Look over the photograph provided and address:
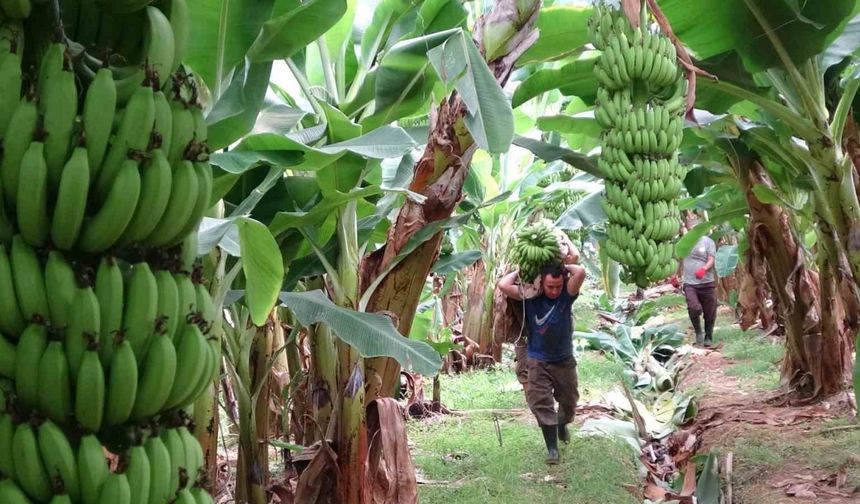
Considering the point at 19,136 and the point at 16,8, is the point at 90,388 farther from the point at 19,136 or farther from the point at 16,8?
the point at 16,8

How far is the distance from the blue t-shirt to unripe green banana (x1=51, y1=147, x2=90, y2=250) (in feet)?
12.9

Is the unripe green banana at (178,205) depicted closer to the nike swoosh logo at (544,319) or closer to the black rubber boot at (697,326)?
the nike swoosh logo at (544,319)

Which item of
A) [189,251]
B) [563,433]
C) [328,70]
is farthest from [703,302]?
[189,251]

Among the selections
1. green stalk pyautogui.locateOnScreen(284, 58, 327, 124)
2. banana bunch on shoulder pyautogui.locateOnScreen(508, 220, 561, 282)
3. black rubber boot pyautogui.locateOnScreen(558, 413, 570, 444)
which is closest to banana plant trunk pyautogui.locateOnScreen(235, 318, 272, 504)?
green stalk pyautogui.locateOnScreen(284, 58, 327, 124)

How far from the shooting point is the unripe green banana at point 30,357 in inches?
40.7

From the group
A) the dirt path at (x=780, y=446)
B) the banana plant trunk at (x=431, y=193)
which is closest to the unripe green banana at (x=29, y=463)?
the banana plant trunk at (x=431, y=193)

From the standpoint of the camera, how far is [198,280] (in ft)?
4.03

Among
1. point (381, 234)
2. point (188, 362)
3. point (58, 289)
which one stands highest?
point (381, 234)

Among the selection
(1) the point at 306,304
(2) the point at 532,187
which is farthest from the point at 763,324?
(1) the point at 306,304

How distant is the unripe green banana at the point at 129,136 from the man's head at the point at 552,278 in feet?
12.2

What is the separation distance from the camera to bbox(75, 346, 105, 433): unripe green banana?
1.04 metres

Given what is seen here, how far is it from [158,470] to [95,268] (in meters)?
0.31

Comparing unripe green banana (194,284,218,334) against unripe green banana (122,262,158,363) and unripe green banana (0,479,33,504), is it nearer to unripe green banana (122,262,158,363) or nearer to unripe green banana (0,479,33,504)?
unripe green banana (122,262,158,363)

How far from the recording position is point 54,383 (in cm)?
104
